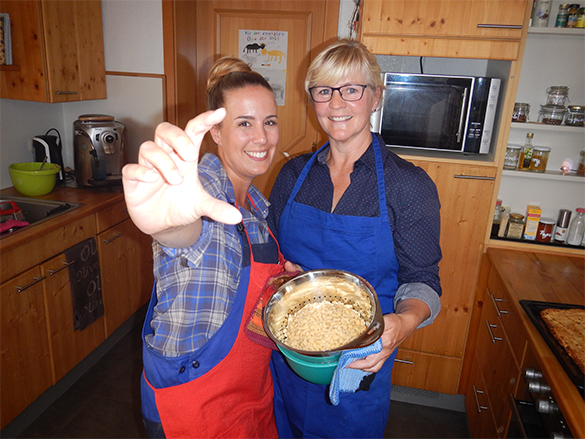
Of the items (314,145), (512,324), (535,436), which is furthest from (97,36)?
(535,436)

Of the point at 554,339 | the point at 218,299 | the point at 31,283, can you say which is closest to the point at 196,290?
the point at 218,299

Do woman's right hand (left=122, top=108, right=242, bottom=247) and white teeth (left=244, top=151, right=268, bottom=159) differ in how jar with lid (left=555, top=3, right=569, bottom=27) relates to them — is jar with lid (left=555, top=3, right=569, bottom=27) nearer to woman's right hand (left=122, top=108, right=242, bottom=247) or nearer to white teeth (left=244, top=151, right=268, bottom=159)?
white teeth (left=244, top=151, right=268, bottom=159)

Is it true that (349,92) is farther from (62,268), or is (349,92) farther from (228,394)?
(62,268)

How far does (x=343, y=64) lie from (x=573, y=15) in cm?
124

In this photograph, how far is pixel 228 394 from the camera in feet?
3.36

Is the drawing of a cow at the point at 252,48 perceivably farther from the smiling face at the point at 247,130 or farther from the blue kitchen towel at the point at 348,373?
the blue kitchen towel at the point at 348,373

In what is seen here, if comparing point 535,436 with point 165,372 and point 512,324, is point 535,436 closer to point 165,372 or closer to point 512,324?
point 512,324

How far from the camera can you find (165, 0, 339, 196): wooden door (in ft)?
8.36

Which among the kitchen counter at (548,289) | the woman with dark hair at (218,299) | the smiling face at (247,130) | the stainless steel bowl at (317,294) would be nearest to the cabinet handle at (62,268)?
the woman with dark hair at (218,299)

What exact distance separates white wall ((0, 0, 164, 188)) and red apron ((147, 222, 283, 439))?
2.02 meters

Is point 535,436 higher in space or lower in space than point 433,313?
lower

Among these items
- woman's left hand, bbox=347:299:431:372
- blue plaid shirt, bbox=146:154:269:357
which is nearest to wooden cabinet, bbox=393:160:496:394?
woman's left hand, bbox=347:299:431:372

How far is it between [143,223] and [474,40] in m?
1.60

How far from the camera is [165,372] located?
97 cm
